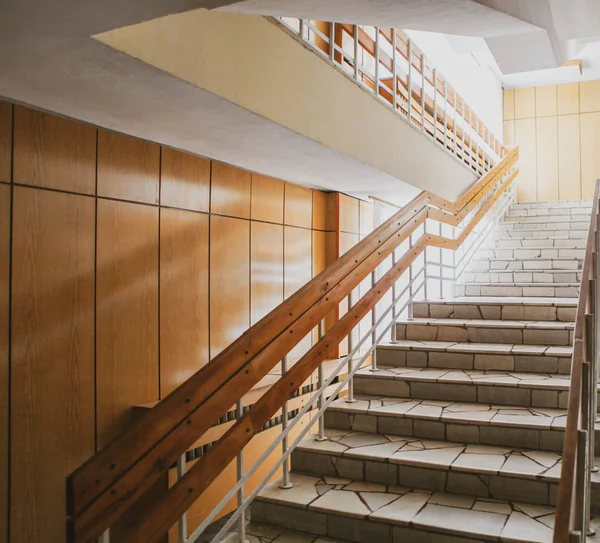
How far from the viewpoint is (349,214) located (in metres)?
6.98

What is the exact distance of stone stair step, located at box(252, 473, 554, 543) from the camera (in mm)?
2277

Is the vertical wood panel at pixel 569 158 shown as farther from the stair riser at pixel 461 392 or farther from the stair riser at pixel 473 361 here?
the stair riser at pixel 461 392

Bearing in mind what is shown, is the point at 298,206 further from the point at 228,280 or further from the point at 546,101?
the point at 546,101

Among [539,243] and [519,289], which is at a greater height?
[539,243]

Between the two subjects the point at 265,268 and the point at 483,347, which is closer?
the point at 483,347

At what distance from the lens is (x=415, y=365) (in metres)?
3.85

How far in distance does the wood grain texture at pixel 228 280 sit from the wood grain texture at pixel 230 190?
85 mm

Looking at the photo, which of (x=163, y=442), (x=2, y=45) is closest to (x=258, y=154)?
(x=2, y=45)

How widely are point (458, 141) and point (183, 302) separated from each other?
5262mm

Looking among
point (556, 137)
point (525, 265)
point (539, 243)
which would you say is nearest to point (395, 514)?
point (525, 265)

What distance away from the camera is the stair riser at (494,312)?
421cm

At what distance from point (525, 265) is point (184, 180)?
12.2ft

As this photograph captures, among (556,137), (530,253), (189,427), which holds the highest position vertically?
(556,137)

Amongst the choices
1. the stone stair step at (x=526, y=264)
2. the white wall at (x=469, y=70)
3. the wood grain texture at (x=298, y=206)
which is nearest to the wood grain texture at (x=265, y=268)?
the wood grain texture at (x=298, y=206)
